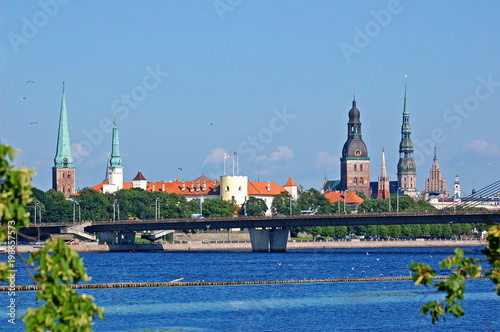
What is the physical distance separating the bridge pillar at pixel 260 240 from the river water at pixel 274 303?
125 feet

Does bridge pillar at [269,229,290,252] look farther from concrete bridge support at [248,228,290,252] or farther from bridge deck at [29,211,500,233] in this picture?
bridge deck at [29,211,500,233]

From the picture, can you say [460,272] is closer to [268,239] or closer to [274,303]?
[274,303]

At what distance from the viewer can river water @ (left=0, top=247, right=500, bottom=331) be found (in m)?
44.7

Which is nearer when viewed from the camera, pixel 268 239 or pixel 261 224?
pixel 261 224

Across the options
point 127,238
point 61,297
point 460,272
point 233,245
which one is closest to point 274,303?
point 460,272

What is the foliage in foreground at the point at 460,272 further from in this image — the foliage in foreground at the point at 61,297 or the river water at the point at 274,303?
the river water at the point at 274,303

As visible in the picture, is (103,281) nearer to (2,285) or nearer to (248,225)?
(2,285)

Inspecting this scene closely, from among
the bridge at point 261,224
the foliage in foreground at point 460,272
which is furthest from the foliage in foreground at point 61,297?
the bridge at point 261,224

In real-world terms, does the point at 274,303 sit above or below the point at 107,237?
below

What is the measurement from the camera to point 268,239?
127875 mm

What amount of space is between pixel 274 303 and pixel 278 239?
72.8m

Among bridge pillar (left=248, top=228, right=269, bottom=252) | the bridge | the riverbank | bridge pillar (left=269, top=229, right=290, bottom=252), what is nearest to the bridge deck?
the bridge

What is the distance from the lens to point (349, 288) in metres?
65.4

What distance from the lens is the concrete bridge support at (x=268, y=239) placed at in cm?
12706
